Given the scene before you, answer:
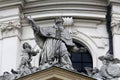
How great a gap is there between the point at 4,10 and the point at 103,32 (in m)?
3.72

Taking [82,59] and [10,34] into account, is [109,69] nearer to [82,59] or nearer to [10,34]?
[82,59]

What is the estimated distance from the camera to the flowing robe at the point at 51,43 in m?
21.5

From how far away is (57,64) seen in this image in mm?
21297

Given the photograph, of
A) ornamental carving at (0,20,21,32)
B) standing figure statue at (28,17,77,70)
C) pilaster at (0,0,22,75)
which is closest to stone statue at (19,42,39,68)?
standing figure statue at (28,17,77,70)

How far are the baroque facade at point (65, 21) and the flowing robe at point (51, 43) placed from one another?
12.9 ft

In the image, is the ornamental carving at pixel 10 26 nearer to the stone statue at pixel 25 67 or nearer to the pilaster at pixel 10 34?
the pilaster at pixel 10 34

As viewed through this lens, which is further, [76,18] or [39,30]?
[76,18]

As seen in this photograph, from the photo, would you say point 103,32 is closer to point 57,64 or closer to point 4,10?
point 4,10

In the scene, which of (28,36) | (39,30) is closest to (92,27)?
(28,36)

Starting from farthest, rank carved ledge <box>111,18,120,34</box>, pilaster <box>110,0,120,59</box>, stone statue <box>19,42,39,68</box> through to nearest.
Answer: carved ledge <box>111,18,120,34</box> < pilaster <box>110,0,120,59</box> < stone statue <box>19,42,39,68</box>

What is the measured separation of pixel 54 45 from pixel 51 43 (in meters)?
0.15

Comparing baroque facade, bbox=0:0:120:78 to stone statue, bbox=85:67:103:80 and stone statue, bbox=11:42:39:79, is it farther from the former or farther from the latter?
stone statue, bbox=85:67:103:80

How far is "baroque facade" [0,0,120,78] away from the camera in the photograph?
2605 cm

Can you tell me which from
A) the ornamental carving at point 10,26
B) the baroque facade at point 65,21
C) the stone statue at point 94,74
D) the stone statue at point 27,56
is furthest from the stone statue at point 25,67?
the ornamental carving at point 10,26
